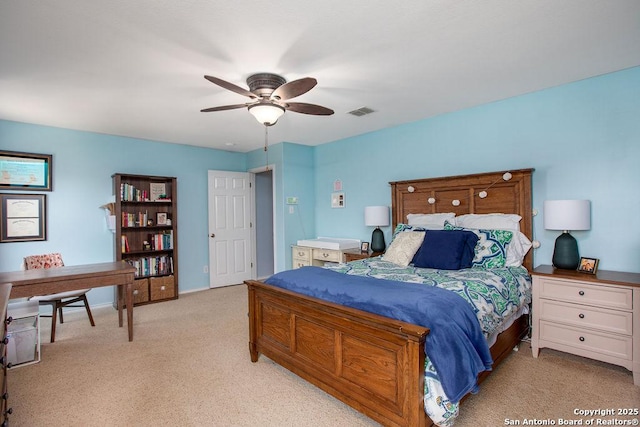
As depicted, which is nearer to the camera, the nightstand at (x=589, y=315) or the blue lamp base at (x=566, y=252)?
the nightstand at (x=589, y=315)

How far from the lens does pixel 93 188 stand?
4340 millimetres

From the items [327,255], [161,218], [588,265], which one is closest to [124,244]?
[161,218]

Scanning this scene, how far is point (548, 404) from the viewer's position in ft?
6.68

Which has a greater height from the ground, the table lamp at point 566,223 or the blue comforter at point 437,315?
the table lamp at point 566,223

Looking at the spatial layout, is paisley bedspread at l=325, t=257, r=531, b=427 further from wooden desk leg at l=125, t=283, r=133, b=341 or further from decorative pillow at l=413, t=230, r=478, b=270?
wooden desk leg at l=125, t=283, r=133, b=341

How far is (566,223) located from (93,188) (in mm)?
5413

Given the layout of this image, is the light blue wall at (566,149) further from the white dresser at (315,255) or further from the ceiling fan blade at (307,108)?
the ceiling fan blade at (307,108)

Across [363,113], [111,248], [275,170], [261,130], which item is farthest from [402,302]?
[111,248]

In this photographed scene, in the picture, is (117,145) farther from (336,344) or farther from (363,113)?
(336,344)

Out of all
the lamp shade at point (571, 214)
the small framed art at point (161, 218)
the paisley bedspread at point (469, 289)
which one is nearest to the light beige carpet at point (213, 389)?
the paisley bedspread at point (469, 289)

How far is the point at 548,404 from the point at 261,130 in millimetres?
3972

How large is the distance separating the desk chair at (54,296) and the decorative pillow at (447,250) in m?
3.35

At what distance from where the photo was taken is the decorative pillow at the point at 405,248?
3.15m

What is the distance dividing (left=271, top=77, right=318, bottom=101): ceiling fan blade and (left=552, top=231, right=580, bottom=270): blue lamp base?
8.13ft
